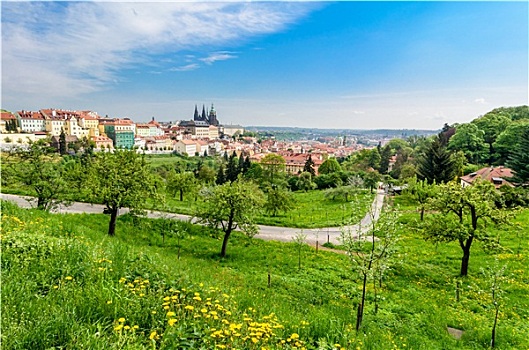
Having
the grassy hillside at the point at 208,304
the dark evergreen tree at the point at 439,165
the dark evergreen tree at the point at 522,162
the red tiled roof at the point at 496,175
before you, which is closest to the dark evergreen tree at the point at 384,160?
the red tiled roof at the point at 496,175

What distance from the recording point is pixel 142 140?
146 metres

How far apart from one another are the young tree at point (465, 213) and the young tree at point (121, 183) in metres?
16.0

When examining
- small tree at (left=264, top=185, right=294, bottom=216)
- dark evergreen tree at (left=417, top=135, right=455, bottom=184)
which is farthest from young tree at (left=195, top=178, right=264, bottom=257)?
dark evergreen tree at (left=417, top=135, right=455, bottom=184)

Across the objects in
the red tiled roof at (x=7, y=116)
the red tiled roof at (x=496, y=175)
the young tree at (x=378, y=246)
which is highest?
the red tiled roof at (x=7, y=116)

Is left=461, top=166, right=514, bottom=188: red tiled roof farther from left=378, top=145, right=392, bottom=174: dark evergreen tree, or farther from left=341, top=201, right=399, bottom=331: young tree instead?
left=341, top=201, right=399, bottom=331: young tree

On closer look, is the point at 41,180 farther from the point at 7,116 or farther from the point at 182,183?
the point at 7,116

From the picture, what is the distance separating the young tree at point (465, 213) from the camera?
15.2 m

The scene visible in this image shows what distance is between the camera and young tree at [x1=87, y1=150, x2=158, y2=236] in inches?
677

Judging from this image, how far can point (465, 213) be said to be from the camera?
53.4ft

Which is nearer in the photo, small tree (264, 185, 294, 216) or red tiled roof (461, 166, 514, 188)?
small tree (264, 185, 294, 216)

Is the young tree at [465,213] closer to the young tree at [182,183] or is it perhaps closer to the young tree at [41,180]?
the young tree at [41,180]

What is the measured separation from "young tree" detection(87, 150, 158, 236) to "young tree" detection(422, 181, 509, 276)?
15977 millimetres

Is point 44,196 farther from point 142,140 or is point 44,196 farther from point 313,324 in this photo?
point 142,140

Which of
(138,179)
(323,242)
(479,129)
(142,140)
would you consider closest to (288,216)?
(323,242)
